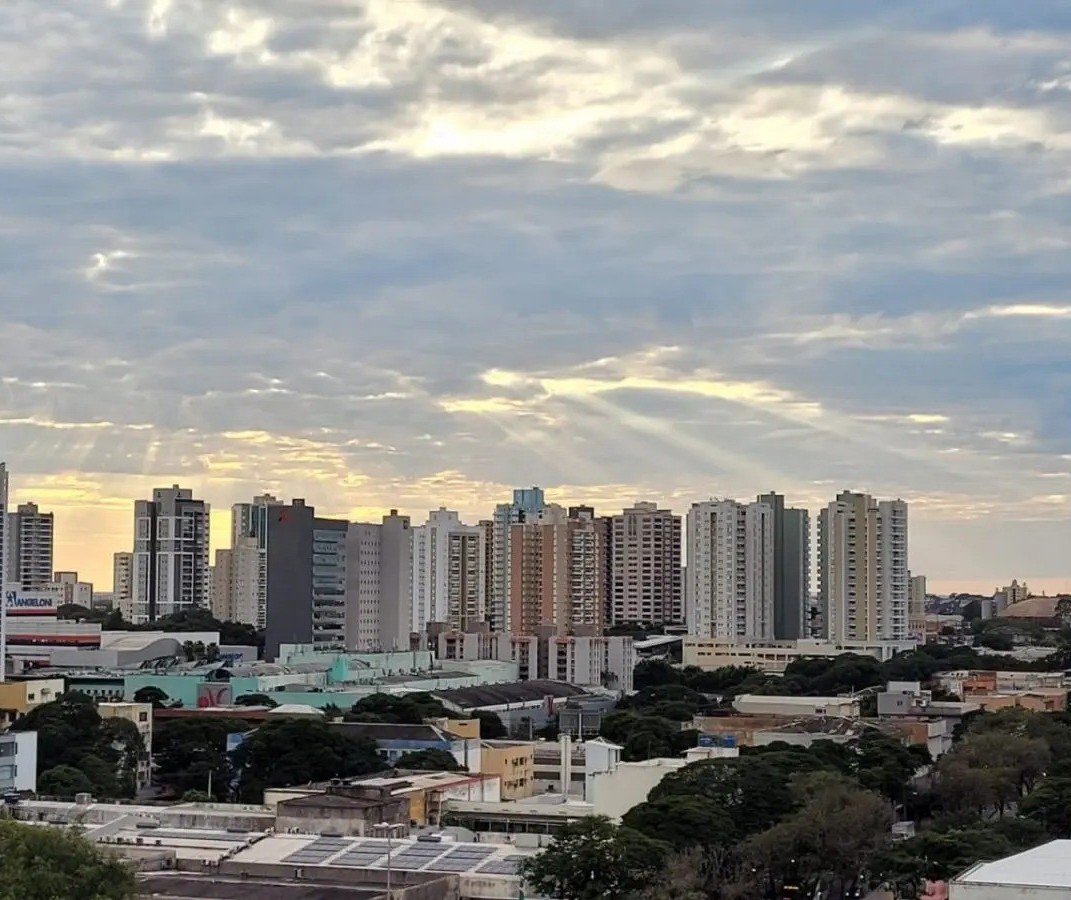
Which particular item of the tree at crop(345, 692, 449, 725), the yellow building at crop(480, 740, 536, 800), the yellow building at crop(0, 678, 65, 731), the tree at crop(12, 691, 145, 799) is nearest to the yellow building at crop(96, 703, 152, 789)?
the tree at crop(12, 691, 145, 799)

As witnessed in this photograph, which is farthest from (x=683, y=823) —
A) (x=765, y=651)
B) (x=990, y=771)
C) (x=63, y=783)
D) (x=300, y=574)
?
(x=765, y=651)

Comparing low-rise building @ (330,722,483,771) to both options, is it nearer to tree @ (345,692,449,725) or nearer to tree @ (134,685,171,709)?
tree @ (345,692,449,725)

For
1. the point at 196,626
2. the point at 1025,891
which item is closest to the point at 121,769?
the point at 1025,891

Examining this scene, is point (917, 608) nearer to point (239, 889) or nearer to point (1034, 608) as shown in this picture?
point (1034, 608)

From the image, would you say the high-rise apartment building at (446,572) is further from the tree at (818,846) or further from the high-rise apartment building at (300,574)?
the tree at (818,846)

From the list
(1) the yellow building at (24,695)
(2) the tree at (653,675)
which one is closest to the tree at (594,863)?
(1) the yellow building at (24,695)

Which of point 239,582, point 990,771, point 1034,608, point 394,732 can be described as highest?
point 239,582

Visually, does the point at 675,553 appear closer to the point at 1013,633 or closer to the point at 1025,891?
the point at 1013,633
